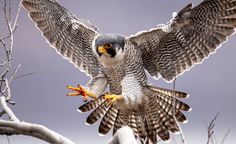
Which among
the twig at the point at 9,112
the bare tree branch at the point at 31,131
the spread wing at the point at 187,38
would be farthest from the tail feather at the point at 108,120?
the bare tree branch at the point at 31,131

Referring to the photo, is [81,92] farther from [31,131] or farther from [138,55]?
[31,131]

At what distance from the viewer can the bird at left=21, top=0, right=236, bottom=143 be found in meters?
4.92

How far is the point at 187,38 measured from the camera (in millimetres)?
5219

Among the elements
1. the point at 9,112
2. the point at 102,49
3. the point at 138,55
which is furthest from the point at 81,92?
the point at 9,112

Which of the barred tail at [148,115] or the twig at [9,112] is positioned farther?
the barred tail at [148,115]

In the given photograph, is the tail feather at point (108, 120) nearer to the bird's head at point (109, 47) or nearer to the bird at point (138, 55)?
the bird at point (138, 55)

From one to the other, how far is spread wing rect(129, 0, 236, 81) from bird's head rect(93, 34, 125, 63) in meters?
0.38

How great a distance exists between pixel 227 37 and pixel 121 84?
1.25 m

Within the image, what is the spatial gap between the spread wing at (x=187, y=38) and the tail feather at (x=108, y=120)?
0.66 meters

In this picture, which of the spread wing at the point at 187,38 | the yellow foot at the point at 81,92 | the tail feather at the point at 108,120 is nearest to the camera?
the yellow foot at the point at 81,92

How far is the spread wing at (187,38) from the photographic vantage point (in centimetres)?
490

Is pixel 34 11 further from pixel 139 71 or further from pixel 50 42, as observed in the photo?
pixel 139 71

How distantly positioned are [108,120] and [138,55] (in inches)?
33.0

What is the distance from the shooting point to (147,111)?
5.35 meters
